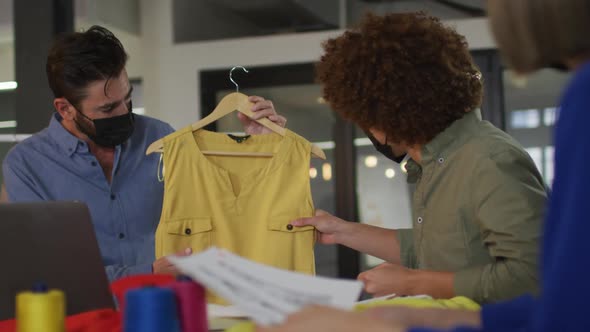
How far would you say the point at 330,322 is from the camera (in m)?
1.03

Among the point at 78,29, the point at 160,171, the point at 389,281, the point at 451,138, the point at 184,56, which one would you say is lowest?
the point at 389,281

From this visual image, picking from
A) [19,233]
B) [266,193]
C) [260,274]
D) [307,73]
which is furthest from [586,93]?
[307,73]

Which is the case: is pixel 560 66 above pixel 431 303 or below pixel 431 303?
above

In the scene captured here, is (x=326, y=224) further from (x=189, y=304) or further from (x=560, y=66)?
(x=560, y=66)

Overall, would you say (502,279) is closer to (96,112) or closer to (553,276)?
(553,276)

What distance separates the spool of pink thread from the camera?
1235 millimetres

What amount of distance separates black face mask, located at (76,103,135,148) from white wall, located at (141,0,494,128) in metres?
3.35

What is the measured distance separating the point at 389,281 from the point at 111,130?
1.24 meters

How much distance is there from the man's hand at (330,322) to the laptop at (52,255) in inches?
32.0

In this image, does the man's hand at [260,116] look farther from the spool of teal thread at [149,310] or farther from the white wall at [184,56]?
the white wall at [184,56]

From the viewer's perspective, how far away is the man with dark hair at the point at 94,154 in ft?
8.32

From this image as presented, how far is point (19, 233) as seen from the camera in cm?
163

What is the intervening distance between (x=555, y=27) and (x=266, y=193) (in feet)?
5.22

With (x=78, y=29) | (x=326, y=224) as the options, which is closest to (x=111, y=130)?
(x=326, y=224)
